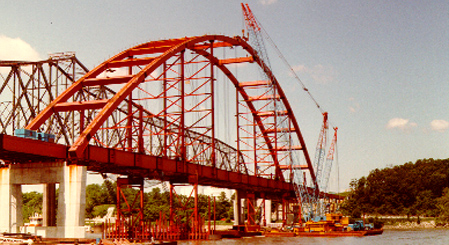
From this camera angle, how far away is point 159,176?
277 feet

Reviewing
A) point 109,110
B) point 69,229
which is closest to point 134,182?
point 109,110

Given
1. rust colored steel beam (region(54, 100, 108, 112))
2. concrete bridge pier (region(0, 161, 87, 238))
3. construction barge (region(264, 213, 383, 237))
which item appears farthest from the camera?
construction barge (region(264, 213, 383, 237))

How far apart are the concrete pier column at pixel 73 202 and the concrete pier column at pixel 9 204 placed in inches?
263

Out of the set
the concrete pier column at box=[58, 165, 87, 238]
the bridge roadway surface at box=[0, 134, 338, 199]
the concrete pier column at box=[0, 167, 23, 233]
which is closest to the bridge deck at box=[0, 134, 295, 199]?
the bridge roadway surface at box=[0, 134, 338, 199]

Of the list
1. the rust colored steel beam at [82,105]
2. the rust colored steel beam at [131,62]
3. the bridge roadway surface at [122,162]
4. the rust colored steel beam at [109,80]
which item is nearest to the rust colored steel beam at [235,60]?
the bridge roadway surface at [122,162]

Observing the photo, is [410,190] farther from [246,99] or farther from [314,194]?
[246,99]

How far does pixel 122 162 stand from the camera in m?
72.2

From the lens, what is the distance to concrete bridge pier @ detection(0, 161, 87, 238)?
61625 millimetres

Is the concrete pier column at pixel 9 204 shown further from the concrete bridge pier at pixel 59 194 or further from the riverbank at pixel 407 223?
the riverbank at pixel 407 223

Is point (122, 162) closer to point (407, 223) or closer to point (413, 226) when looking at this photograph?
point (413, 226)

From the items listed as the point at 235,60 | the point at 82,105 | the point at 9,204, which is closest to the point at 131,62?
the point at 82,105

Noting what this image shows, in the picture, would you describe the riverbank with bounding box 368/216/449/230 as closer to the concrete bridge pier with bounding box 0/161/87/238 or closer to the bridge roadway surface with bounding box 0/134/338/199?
the bridge roadway surface with bounding box 0/134/338/199

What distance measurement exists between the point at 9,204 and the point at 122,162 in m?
14.1

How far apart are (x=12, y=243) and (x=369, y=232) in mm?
86978
